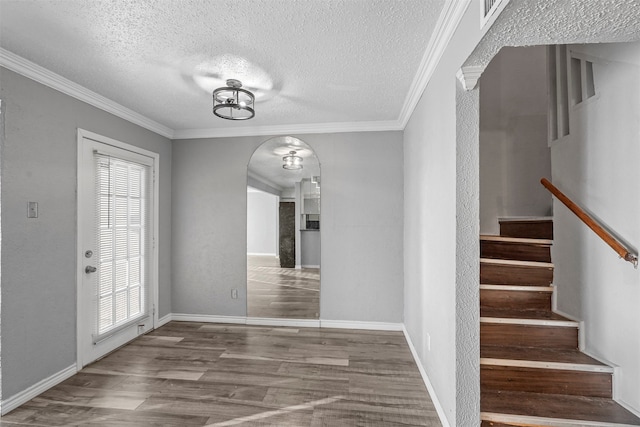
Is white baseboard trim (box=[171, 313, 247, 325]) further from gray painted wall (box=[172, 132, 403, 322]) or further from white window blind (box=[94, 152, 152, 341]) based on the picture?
white window blind (box=[94, 152, 152, 341])

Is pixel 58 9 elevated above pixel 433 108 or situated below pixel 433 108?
above

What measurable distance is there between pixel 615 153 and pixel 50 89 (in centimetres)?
411

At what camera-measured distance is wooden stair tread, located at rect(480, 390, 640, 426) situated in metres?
1.70

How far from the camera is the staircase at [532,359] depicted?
1.75m

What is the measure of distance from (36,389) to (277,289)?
2.28 meters

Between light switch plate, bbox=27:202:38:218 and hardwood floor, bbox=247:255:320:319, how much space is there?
206cm

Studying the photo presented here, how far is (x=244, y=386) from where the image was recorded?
95.1 inches

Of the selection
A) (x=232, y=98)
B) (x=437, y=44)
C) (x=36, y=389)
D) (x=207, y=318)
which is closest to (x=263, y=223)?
(x=207, y=318)

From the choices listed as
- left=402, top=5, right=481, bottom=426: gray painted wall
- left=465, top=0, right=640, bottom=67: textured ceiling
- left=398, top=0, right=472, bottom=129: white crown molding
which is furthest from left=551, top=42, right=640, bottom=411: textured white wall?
left=398, top=0, right=472, bottom=129: white crown molding

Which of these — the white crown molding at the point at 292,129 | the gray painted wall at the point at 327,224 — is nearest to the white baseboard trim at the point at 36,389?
the gray painted wall at the point at 327,224

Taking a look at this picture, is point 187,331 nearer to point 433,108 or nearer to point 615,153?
point 433,108

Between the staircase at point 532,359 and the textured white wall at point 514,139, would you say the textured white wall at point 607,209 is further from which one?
the textured white wall at point 514,139

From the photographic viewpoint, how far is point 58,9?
65.9 inches

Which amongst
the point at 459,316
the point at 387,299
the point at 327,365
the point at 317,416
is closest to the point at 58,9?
the point at 459,316
